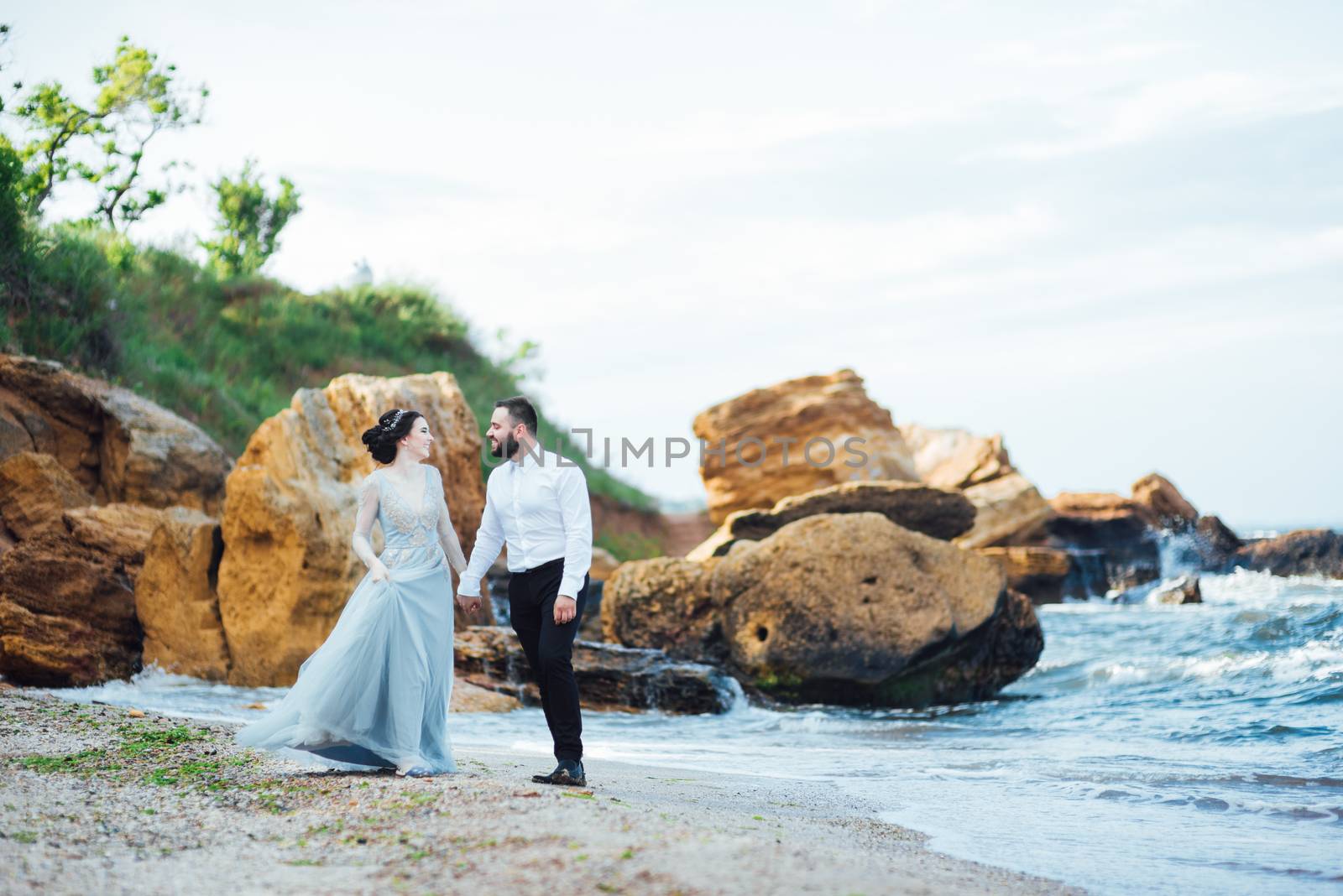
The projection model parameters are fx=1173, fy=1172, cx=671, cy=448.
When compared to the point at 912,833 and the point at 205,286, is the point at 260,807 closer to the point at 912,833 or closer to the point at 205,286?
the point at 912,833

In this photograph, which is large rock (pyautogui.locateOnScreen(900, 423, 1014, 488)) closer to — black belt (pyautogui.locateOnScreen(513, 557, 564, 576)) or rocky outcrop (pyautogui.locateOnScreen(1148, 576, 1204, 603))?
rocky outcrop (pyautogui.locateOnScreen(1148, 576, 1204, 603))

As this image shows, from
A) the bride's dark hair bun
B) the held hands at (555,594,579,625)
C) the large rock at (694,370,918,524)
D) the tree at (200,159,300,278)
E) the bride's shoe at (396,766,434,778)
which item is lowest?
the bride's shoe at (396,766,434,778)

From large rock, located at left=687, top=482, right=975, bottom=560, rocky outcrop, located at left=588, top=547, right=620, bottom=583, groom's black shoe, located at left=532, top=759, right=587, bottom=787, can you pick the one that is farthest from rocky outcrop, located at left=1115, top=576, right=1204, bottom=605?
groom's black shoe, located at left=532, top=759, right=587, bottom=787

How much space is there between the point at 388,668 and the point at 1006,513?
2276 cm

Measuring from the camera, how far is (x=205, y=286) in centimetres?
2819

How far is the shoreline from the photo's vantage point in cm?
386

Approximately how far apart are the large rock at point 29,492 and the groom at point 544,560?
7.81m

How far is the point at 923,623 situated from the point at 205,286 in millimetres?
22349

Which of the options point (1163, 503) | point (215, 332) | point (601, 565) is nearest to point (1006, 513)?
point (1163, 503)

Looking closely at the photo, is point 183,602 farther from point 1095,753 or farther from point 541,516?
point 1095,753

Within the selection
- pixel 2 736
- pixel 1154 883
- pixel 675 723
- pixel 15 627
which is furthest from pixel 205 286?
pixel 1154 883

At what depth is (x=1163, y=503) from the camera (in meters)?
30.9

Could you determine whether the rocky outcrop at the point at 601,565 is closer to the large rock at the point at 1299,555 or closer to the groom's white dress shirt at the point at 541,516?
the groom's white dress shirt at the point at 541,516

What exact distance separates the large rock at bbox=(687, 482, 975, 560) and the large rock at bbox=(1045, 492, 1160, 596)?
28.3 feet
